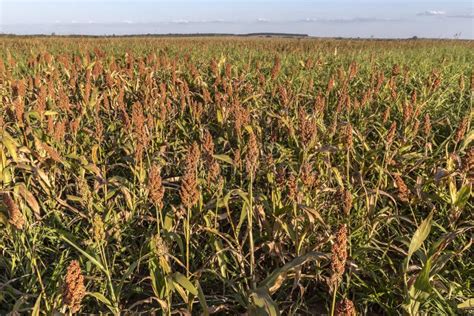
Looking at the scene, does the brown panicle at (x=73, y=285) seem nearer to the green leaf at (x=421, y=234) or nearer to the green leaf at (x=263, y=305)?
the green leaf at (x=263, y=305)

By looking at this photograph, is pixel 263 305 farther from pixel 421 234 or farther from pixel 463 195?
pixel 463 195

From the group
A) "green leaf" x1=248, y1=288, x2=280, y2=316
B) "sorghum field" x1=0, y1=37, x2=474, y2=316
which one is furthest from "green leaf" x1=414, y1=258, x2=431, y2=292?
"green leaf" x1=248, y1=288, x2=280, y2=316

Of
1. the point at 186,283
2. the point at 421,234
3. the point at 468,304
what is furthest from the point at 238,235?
the point at 468,304

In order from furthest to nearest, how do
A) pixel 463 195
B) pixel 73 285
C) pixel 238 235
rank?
pixel 238 235, pixel 463 195, pixel 73 285

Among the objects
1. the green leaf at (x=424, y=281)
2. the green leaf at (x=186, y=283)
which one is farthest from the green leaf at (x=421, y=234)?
the green leaf at (x=186, y=283)

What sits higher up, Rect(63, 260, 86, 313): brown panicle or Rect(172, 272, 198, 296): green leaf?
Rect(63, 260, 86, 313): brown panicle

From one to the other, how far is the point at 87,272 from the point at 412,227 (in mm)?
1814

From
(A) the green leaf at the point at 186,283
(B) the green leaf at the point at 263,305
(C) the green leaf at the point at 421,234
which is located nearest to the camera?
(B) the green leaf at the point at 263,305

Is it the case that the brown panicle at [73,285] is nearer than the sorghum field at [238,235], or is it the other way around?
the brown panicle at [73,285]

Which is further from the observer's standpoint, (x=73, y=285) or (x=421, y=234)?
(x=421, y=234)

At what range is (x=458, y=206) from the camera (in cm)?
203

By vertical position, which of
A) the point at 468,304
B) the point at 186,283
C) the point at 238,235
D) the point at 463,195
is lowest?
the point at 238,235

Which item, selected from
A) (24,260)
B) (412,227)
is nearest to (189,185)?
(24,260)

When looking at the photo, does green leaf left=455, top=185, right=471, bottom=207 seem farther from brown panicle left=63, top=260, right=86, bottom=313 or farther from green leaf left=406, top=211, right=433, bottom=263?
brown panicle left=63, top=260, right=86, bottom=313
